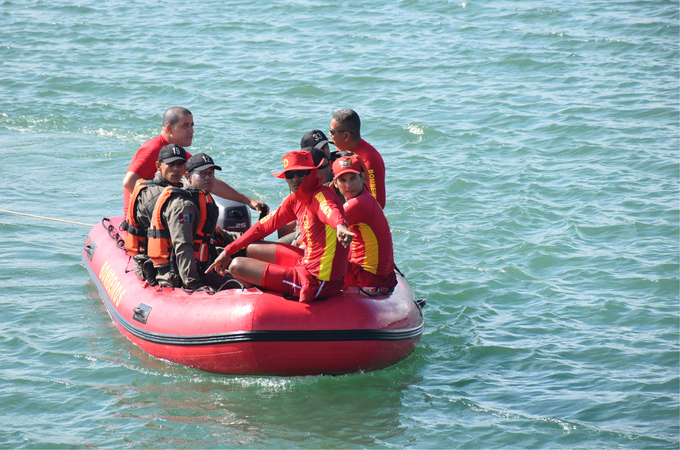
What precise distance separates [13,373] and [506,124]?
8671mm

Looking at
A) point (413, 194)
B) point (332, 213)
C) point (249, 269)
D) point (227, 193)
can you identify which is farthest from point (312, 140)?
point (413, 194)

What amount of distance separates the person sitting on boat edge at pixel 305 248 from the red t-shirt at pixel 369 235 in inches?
13.0

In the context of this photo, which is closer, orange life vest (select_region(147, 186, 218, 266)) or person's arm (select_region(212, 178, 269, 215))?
orange life vest (select_region(147, 186, 218, 266))

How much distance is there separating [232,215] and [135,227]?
966mm

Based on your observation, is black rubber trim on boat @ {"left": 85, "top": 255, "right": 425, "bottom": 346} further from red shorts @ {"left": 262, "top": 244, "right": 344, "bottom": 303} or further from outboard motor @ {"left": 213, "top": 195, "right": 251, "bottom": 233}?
outboard motor @ {"left": 213, "top": 195, "right": 251, "bottom": 233}

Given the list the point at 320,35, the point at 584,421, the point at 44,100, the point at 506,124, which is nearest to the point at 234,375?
the point at 584,421

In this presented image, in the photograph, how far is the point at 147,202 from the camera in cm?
585

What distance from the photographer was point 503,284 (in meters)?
7.36

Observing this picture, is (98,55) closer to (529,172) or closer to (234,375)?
(529,172)

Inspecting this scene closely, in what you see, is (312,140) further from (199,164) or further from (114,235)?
(114,235)

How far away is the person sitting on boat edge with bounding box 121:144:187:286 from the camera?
5789mm

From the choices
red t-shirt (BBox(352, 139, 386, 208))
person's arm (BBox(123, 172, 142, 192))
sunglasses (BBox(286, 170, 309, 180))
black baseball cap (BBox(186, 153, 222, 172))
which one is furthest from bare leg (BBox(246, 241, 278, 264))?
person's arm (BBox(123, 172, 142, 192))

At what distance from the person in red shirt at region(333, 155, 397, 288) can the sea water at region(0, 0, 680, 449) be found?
76cm

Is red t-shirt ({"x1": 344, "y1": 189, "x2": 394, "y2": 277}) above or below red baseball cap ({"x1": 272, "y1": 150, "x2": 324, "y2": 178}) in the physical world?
below
